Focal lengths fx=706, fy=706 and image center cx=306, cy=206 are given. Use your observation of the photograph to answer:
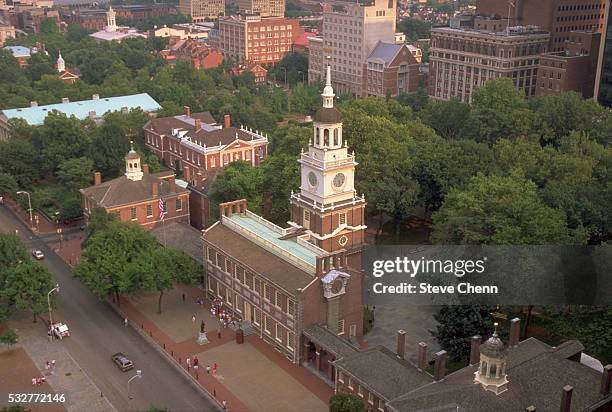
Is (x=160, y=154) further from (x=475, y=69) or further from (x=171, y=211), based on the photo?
(x=475, y=69)

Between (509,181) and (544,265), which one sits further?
(509,181)

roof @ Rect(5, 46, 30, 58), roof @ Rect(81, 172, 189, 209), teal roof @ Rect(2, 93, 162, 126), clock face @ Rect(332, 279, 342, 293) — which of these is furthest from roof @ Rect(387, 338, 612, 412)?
roof @ Rect(5, 46, 30, 58)

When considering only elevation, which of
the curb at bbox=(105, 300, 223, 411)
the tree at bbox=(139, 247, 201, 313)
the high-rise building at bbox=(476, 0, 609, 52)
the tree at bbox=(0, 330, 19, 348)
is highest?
the high-rise building at bbox=(476, 0, 609, 52)

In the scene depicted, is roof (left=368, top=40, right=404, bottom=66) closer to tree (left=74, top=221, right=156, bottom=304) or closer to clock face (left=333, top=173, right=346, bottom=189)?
clock face (left=333, top=173, right=346, bottom=189)

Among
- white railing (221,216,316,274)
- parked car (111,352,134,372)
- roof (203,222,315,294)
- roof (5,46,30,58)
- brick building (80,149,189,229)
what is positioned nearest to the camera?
parked car (111,352,134,372)

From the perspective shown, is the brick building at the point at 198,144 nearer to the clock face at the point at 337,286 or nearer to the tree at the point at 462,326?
the clock face at the point at 337,286

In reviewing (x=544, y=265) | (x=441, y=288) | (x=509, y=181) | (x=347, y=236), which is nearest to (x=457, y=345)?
(x=441, y=288)
